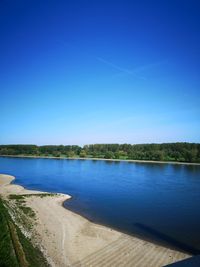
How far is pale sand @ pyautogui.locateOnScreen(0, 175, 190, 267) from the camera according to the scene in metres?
17.5

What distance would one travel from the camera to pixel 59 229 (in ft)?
79.7

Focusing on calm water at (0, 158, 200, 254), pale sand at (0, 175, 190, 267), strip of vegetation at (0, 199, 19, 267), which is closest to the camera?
strip of vegetation at (0, 199, 19, 267)

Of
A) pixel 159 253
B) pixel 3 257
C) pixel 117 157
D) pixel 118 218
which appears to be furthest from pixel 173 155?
pixel 3 257

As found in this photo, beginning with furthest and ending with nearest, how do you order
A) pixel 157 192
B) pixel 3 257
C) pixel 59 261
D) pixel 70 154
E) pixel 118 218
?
pixel 70 154 < pixel 157 192 < pixel 118 218 < pixel 59 261 < pixel 3 257

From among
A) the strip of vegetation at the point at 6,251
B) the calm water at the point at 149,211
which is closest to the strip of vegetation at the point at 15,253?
the strip of vegetation at the point at 6,251

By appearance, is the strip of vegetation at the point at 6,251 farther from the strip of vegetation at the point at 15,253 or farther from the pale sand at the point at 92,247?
the pale sand at the point at 92,247

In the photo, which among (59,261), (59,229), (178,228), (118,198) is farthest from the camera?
(118,198)

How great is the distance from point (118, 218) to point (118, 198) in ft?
40.1

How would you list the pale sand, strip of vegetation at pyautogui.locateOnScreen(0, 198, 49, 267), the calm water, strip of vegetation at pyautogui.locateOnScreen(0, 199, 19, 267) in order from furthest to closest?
the calm water, the pale sand, strip of vegetation at pyautogui.locateOnScreen(0, 198, 49, 267), strip of vegetation at pyautogui.locateOnScreen(0, 199, 19, 267)

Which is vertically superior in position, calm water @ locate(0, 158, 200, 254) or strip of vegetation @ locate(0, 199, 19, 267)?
strip of vegetation @ locate(0, 199, 19, 267)

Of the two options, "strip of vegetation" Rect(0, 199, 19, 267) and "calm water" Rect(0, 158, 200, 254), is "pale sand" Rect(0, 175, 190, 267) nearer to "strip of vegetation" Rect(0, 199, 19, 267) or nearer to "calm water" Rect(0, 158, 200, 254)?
"calm water" Rect(0, 158, 200, 254)

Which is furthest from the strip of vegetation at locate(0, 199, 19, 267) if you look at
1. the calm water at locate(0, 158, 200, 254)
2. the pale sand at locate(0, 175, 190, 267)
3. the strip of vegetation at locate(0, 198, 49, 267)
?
the calm water at locate(0, 158, 200, 254)

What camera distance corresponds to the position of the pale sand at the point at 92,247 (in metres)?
17.5

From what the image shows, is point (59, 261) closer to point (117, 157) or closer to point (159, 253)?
point (159, 253)
